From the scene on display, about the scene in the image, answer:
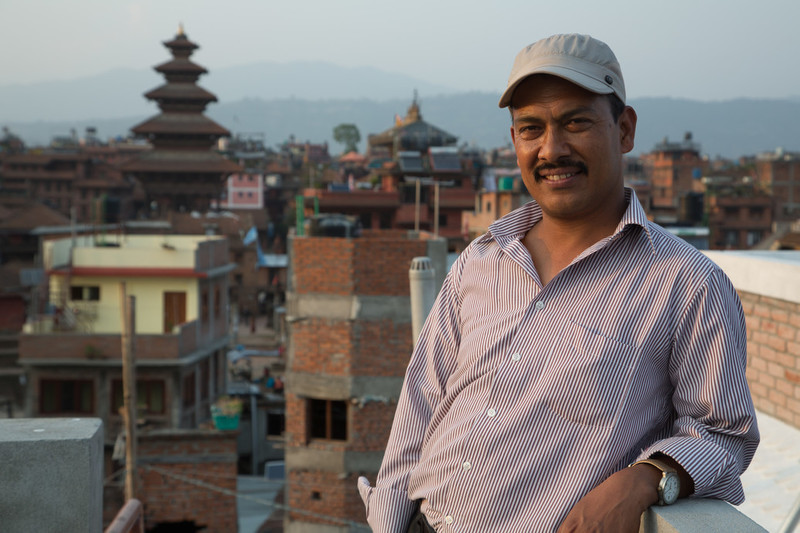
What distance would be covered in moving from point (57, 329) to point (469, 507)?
26.2m

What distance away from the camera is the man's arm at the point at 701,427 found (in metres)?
1.91

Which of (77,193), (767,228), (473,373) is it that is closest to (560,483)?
(473,373)

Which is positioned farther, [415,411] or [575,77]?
[415,411]

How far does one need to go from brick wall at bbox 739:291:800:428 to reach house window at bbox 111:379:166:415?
21.1 metres

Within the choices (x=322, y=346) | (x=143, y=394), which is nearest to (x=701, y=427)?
(x=322, y=346)

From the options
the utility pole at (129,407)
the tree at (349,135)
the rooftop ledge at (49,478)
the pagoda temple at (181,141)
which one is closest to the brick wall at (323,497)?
the utility pole at (129,407)

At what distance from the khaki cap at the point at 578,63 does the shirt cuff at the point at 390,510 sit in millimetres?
1167

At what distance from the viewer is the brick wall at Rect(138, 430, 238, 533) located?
1864cm

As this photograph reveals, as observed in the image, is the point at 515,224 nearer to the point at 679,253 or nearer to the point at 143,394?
the point at 679,253

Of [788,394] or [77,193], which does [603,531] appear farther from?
[77,193]

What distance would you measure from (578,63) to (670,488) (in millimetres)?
989

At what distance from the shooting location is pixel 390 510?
96.9 inches

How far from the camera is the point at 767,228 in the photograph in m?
59.3

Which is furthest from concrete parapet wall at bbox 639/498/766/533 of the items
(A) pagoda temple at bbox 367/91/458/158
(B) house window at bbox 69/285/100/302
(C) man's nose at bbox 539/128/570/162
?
(A) pagoda temple at bbox 367/91/458/158
